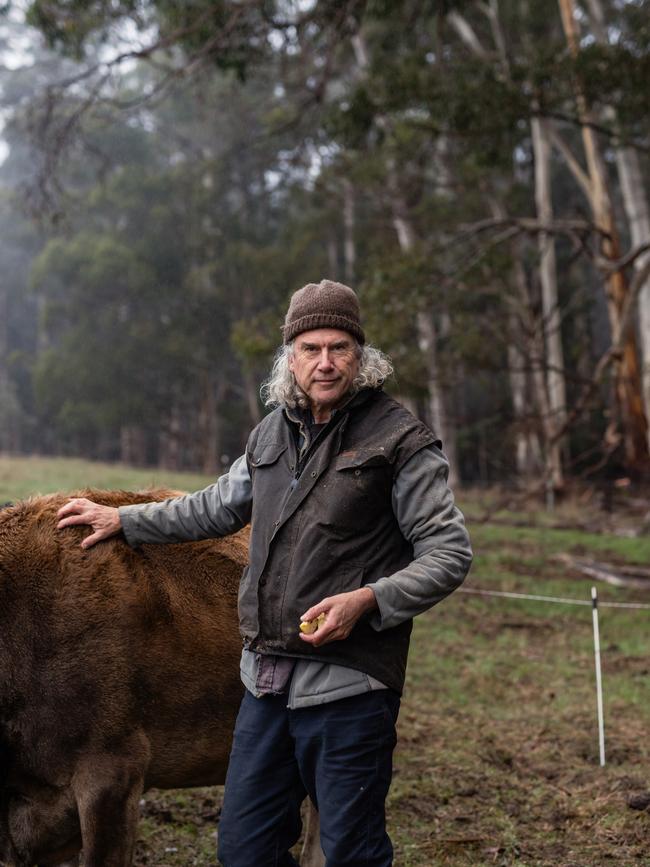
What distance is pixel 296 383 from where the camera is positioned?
3.12 metres

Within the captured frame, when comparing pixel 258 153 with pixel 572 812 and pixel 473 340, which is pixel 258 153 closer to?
pixel 473 340

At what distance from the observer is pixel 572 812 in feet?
16.8

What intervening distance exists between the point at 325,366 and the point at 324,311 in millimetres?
188

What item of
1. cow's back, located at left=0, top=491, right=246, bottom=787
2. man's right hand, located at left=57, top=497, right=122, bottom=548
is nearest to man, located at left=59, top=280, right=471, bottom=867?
cow's back, located at left=0, top=491, right=246, bottom=787

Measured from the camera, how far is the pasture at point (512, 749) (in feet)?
15.3

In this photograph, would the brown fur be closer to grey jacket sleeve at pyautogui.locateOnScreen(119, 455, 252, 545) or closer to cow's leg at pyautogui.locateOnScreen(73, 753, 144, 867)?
cow's leg at pyautogui.locateOnScreen(73, 753, 144, 867)

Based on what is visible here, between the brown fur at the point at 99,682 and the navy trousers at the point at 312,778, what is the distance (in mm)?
606

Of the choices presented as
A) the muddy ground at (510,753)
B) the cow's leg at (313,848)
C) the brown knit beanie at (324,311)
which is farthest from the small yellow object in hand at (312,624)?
the muddy ground at (510,753)

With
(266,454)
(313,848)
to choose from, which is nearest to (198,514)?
(266,454)

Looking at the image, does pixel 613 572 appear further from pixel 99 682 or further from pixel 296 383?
pixel 296 383

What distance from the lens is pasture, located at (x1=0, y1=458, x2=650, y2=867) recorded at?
15.3ft

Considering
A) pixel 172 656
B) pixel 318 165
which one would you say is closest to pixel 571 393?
pixel 318 165

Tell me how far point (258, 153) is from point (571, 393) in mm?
13506

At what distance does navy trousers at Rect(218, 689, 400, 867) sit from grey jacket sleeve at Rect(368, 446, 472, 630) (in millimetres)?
308
